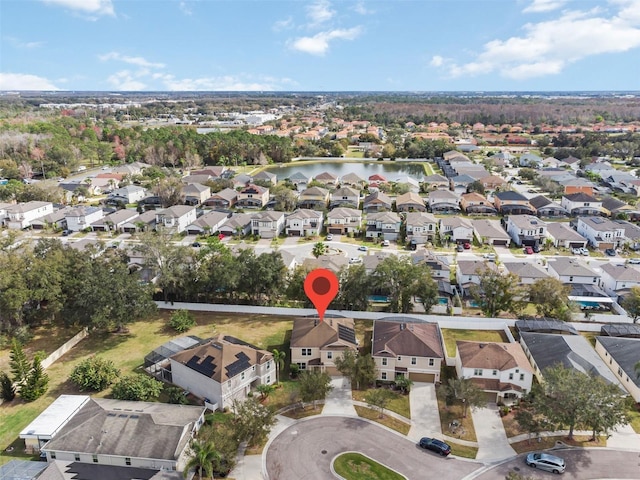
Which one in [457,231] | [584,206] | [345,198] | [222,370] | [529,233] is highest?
[345,198]

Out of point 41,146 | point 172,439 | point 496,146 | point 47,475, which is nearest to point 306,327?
point 172,439

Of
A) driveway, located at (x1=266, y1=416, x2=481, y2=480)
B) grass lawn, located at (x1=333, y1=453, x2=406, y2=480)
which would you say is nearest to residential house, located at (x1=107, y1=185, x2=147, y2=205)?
driveway, located at (x1=266, y1=416, x2=481, y2=480)

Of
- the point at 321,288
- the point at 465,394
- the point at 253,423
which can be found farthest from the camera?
the point at 321,288

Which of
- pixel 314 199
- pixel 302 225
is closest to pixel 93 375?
pixel 302 225

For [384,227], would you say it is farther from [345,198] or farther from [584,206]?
[584,206]

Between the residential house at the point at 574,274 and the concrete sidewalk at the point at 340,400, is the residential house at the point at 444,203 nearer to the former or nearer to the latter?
the residential house at the point at 574,274

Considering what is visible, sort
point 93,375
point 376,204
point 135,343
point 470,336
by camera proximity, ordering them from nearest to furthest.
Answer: point 93,375
point 135,343
point 470,336
point 376,204

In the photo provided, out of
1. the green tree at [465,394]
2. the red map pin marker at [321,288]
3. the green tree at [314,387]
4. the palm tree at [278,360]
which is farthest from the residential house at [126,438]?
the green tree at [465,394]
